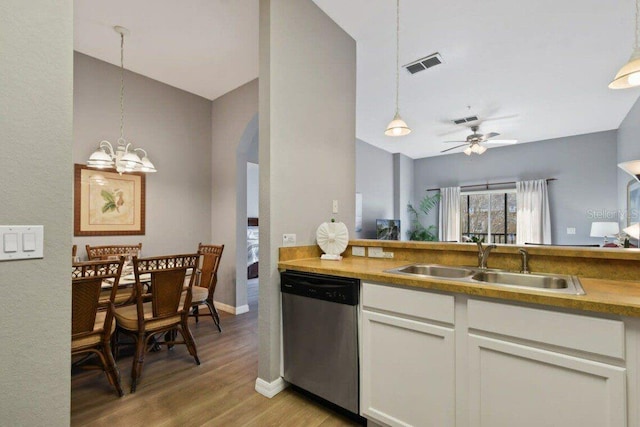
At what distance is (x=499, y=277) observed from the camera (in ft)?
5.73

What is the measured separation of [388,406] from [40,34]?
2183 mm

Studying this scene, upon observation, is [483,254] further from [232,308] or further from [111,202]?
[111,202]

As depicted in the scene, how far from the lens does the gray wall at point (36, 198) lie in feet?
3.02

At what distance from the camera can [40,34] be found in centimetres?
98

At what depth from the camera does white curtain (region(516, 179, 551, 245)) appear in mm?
6422

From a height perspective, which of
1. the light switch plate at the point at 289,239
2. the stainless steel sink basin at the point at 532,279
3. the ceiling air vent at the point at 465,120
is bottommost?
the stainless steel sink basin at the point at 532,279

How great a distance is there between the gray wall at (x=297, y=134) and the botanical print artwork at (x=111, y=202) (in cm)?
238

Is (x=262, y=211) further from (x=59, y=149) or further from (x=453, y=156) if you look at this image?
(x=453, y=156)

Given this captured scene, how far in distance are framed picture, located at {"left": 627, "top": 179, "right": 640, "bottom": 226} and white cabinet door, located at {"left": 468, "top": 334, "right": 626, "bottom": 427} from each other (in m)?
4.70

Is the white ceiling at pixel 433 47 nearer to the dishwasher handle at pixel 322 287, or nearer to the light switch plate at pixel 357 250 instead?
the light switch plate at pixel 357 250

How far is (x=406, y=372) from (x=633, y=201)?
5364mm

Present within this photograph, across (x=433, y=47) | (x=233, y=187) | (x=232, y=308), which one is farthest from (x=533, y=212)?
(x=232, y=308)

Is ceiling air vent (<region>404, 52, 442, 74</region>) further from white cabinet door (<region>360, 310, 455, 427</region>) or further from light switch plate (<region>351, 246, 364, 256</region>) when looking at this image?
white cabinet door (<region>360, 310, 455, 427</region>)

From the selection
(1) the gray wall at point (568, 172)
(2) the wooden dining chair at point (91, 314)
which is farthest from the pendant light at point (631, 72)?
(1) the gray wall at point (568, 172)
